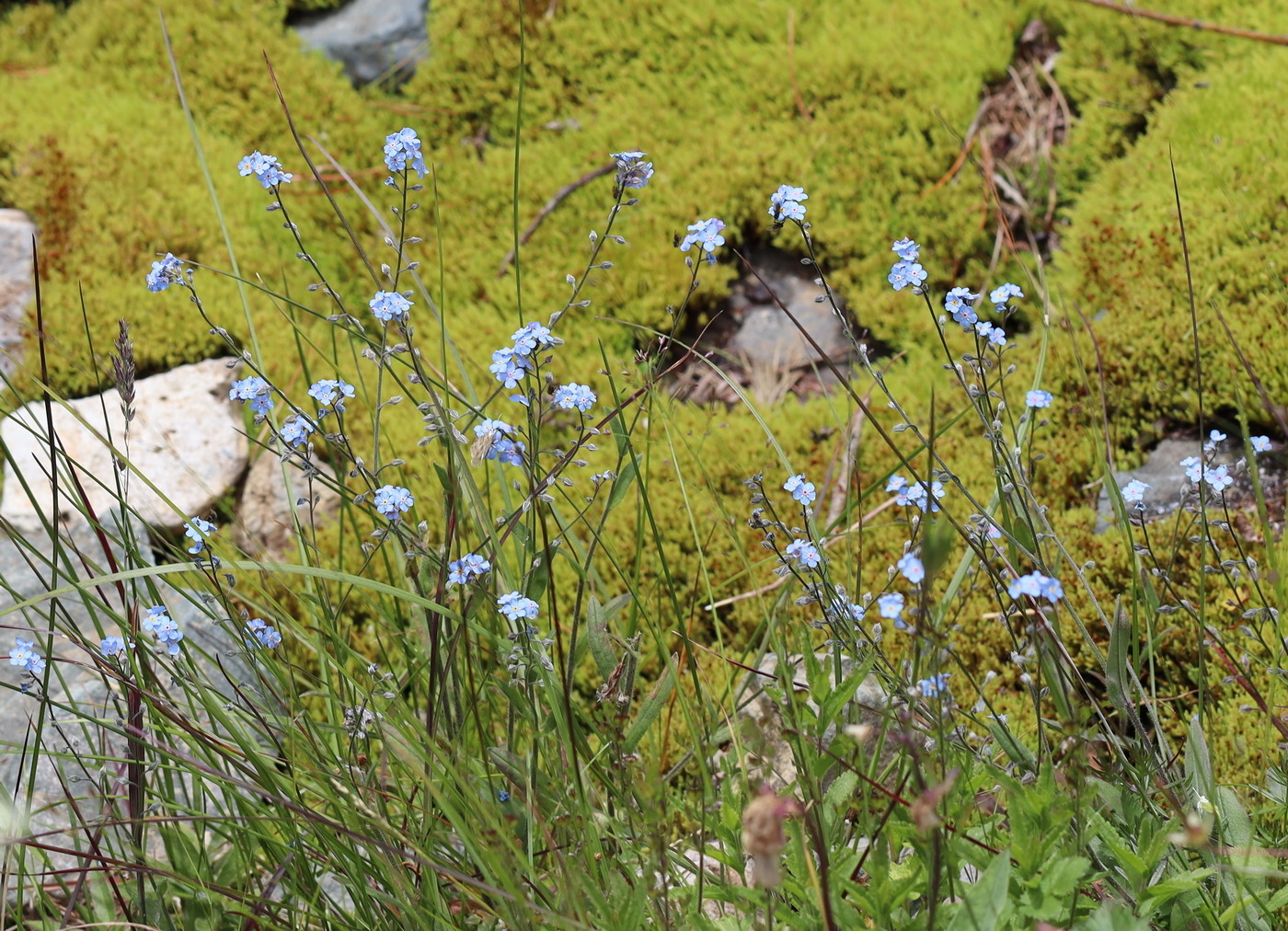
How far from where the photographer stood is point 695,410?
3.44m

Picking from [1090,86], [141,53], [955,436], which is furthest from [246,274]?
[1090,86]

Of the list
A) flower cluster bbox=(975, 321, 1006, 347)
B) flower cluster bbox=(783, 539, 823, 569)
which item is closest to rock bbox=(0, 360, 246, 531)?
flower cluster bbox=(783, 539, 823, 569)

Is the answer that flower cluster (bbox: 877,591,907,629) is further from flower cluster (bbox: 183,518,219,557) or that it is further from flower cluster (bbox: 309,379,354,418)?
flower cluster (bbox: 183,518,219,557)

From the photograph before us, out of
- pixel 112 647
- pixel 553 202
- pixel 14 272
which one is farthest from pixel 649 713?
pixel 14 272

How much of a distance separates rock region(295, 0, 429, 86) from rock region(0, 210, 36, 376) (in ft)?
4.96

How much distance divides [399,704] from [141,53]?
427 cm

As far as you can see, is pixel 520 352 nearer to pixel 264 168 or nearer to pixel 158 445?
pixel 264 168

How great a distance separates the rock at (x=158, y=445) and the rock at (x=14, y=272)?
1.51ft

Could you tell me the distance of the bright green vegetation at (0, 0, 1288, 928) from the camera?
150cm

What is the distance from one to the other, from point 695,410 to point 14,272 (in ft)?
8.54

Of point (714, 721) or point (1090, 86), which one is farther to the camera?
point (1090, 86)

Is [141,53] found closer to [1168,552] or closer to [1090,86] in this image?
[1090,86]

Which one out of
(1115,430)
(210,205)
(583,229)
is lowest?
(1115,430)

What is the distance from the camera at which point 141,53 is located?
471 cm
